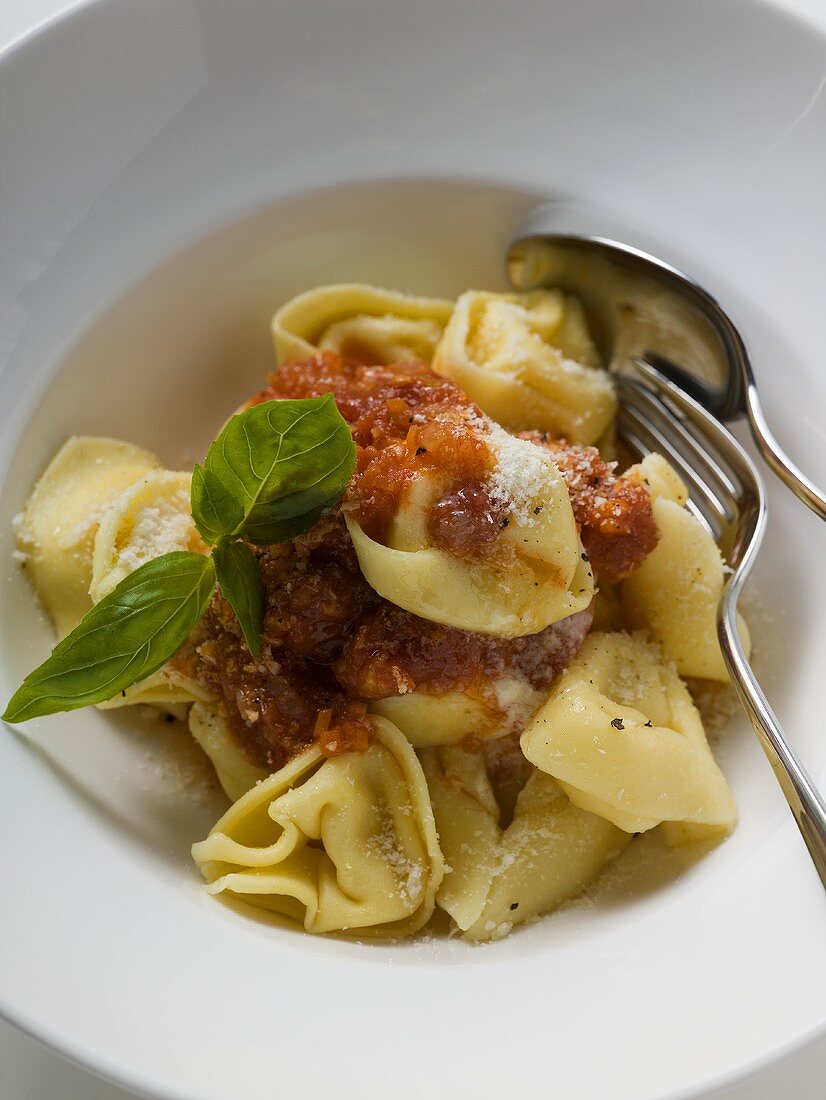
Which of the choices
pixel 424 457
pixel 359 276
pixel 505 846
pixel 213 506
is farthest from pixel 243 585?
pixel 359 276

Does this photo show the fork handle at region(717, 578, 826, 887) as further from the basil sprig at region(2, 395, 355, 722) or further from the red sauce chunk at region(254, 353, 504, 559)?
the basil sprig at region(2, 395, 355, 722)

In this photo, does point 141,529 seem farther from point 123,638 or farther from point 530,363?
point 530,363

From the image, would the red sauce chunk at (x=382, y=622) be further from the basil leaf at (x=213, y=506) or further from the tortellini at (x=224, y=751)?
the basil leaf at (x=213, y=506)

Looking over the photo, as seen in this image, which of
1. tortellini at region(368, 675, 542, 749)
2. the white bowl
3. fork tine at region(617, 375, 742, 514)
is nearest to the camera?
the white bowl

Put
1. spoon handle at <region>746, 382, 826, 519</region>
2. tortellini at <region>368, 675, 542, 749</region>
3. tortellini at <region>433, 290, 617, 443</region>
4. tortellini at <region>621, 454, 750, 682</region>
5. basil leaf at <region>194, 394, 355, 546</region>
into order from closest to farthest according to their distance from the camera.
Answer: basil leaf at <region>194, 394, 355, 546</region>
tortellini at <region>368, 675, 542, 749</region>
spoon handle at <region>746, 382, 826, 519</region>
tortellini at <region>621, 454, 750, 682</region>
tortellini at <region>433, 290, 617, 443</region>

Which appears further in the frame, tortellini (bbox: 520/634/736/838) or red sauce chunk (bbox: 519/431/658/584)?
red sauce chunk (bbox: 519/431/658/584)

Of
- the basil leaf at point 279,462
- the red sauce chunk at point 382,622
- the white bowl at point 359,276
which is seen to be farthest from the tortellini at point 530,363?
the basil leaf at point 279,462

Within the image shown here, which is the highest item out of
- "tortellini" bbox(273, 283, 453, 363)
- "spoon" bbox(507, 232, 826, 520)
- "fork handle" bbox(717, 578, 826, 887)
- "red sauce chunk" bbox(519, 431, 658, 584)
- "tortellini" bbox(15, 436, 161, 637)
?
"spoon" bbox(507, 232, 826, 520)

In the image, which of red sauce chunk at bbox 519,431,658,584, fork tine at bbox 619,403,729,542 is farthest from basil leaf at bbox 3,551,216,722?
fork tine at bbox 619,403,729,542
